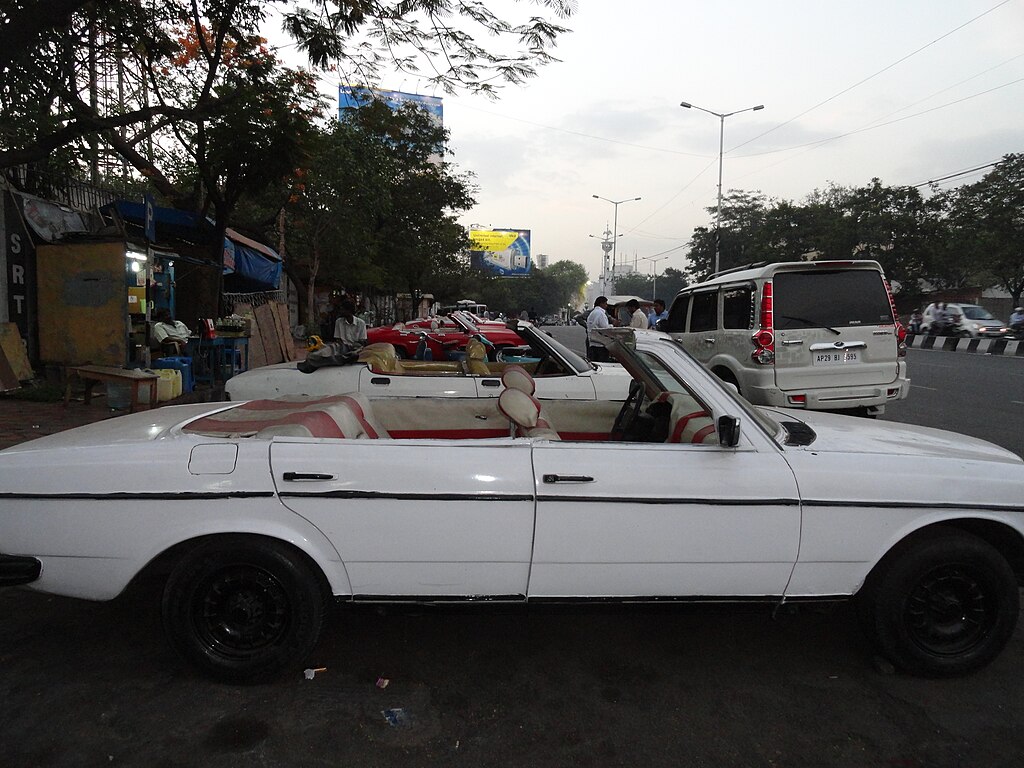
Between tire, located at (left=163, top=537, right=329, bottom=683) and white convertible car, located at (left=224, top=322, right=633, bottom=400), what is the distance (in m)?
3.05

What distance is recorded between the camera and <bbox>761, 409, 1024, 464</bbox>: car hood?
2.75 metres

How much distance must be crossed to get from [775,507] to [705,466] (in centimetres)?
30

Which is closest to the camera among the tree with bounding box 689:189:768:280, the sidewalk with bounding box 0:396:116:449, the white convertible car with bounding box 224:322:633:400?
the white convertible car with bounding box 224:322:633:400

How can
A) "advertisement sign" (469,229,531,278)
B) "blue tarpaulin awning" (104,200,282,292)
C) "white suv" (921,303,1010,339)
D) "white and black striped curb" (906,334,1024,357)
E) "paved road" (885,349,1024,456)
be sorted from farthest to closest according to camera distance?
1. "advertisement sign" (469,229,531,278)
2. "white suv" (921,303,1010,339)
3. "white and black striped curb" (906,334,1024,357)
4. "blue tarpaulin awning" (104,200,282,292)
5. "paved road" (885,349,1024,456)

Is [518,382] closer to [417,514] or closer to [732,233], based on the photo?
[417,514]

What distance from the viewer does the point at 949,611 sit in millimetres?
2658

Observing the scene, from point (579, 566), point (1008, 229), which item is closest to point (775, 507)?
point (579, 566)

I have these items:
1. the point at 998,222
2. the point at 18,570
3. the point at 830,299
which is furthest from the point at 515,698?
the point at 998,222

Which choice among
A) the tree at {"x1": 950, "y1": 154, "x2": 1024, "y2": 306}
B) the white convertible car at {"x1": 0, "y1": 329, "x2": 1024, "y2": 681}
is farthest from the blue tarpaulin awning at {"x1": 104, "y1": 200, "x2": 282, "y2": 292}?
the tree at {"x1": 950, "y1": 154, "x2": 1024, "y2": 306}

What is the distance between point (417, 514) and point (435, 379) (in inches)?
126

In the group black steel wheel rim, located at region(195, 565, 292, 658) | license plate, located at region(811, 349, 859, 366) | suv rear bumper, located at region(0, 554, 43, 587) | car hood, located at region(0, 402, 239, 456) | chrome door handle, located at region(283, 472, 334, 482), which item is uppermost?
license plate, located at region(811, 349, 859, 366)

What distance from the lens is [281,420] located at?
2781 mm

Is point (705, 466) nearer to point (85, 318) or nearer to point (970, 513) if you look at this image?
point (970, 513)

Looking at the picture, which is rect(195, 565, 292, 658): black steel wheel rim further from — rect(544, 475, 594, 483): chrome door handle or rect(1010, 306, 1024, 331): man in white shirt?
rect(1010, 306, 1024, 331): man in white shirt
